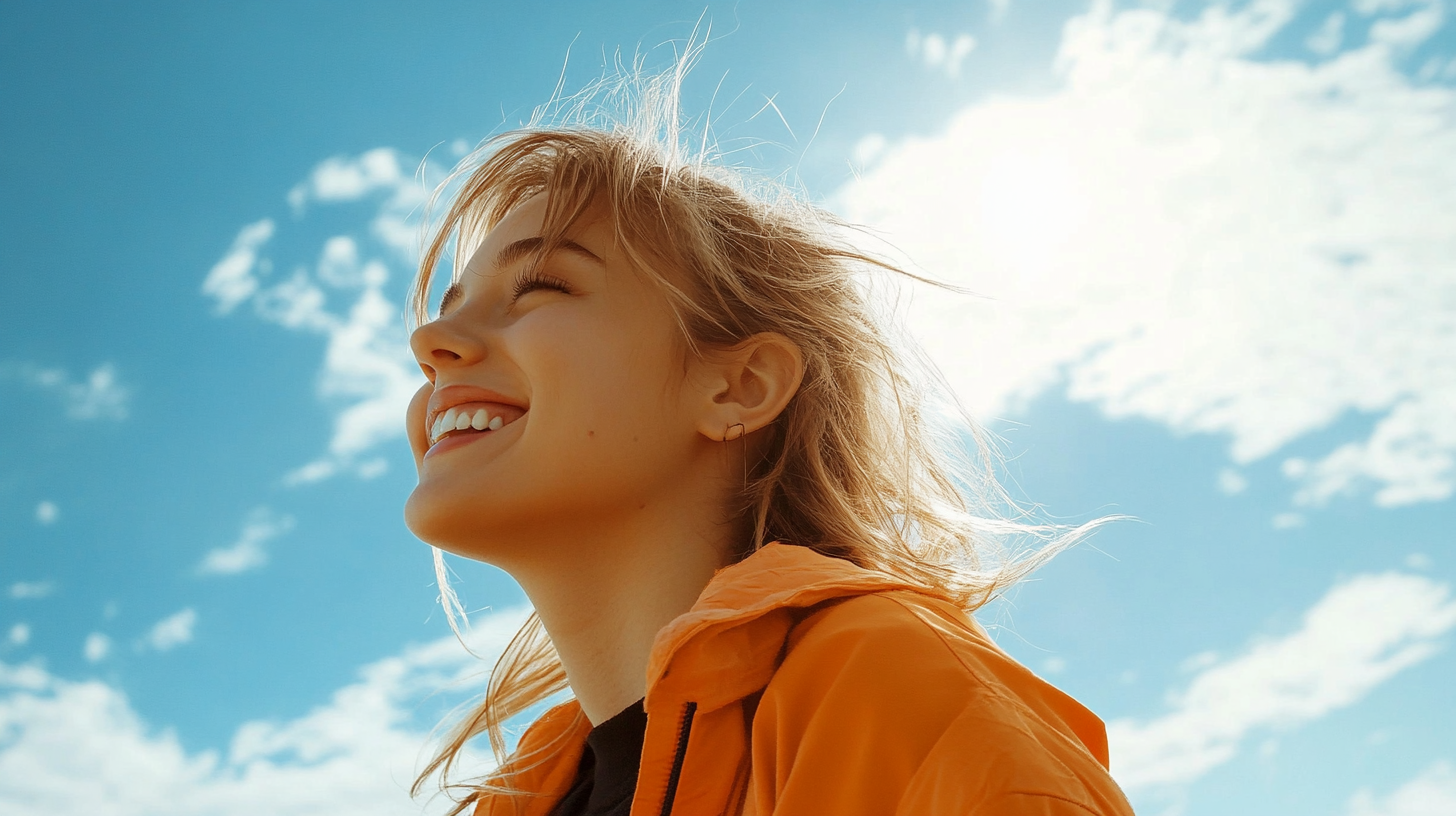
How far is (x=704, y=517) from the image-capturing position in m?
2.66

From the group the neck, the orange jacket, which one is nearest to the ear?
the neck

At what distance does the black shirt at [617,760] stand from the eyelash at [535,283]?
3.43 feet

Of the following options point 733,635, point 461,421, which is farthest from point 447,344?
point 733,635

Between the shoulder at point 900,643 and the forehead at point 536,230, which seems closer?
the shoulder at point 900,643

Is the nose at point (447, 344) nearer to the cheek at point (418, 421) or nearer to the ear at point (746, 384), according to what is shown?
the cheek at point (418, 421)

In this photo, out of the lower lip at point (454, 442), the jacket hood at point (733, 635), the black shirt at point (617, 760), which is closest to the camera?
the jacket hood at point (733, 635)

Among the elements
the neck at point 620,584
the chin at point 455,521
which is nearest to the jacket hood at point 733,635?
the neck at point 620,584

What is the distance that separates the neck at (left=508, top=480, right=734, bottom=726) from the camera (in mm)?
2543

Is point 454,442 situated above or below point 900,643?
above

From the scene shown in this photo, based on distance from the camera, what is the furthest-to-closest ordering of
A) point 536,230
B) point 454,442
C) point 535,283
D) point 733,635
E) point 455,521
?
point 536,230 → point 535,283 → point 454,442 → point 455,521 → point 733,635

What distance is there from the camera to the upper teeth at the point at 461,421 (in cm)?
270

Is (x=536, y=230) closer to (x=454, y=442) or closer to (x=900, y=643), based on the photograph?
(x=454, y=442)

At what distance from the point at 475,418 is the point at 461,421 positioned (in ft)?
0.19

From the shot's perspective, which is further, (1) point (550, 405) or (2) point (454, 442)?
(2) point (454, 442)
